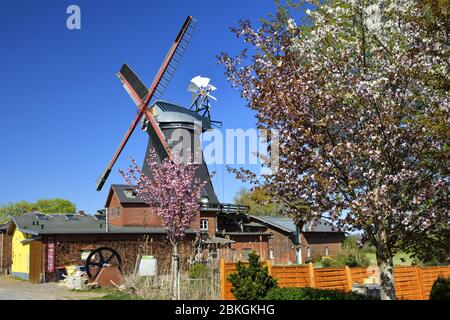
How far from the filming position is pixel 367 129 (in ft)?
28.8

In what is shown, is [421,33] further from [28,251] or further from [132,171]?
[28,251]

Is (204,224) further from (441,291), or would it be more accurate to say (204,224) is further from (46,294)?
(441,291)

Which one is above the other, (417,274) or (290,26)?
(290,26)

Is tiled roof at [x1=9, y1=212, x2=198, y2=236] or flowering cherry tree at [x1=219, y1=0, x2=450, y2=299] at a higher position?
flowering cherry tree at [x1=219, y1=0, x2=450, y2=299]

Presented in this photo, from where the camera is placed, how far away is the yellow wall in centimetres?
3297

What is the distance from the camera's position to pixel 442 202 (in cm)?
880

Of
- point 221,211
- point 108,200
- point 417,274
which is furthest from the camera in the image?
point 221,211

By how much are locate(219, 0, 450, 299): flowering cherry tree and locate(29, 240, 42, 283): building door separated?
2464cm

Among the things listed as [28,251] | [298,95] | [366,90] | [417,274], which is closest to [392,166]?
[366,90]

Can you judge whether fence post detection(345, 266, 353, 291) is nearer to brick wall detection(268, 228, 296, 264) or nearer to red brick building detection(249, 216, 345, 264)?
red brick building detection(249, 216, 345, 264)

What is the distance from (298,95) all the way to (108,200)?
36836 mm

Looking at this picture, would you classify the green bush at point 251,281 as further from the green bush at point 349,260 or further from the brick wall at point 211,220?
the brick wall at point 211,220

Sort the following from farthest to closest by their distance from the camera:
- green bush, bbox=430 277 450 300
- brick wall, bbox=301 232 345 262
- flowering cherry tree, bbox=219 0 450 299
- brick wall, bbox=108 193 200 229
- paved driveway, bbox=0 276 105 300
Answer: brick wall, bbox=301 232 345 262
brick wall, bbox=108 193 200 229
paved driveway, bbox=0 276 105 300
green bush, bbox=430 277 450 300
flowering cherry tree, bbox=219 0 450 299

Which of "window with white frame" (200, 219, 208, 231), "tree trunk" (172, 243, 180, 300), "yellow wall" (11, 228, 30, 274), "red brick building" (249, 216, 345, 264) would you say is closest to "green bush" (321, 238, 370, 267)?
"red brick building" (249, 216, 345, 264)
